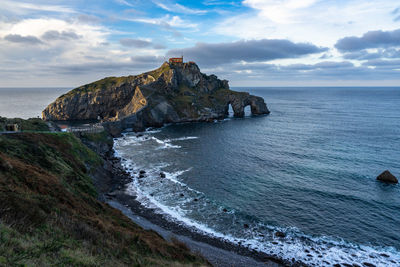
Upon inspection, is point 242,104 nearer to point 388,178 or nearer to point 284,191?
point 388,178

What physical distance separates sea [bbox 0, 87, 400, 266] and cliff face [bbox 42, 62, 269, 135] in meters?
35.0

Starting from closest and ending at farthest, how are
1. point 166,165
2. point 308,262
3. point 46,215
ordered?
1. point 46,215
2. point 308,262
3. point 166,165

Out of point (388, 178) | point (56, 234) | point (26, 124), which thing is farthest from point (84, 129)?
point (388, 178)

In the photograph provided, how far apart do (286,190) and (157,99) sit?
297 feet

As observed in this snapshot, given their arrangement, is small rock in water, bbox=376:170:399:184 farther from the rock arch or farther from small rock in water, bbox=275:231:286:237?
the rock arch

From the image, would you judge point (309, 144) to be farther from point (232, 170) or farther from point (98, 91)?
point (98, 91)

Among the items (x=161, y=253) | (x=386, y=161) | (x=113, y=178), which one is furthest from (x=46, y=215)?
(x=386, y=161)

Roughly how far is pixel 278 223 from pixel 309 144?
5044cm

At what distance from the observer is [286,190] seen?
4606cm

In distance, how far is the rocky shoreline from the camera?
29109 mm

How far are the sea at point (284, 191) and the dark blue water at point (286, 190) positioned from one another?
0.49ft

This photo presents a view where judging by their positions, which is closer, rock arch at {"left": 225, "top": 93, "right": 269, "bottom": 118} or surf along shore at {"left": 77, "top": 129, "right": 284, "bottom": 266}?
surf along shore at {"left": 77, "top": 129, "right": 284, "bottom": 266}

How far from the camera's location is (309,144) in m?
78.6

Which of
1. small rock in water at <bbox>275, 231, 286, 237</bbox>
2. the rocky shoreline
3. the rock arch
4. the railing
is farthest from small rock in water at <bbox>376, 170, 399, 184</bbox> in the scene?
the rock arch
